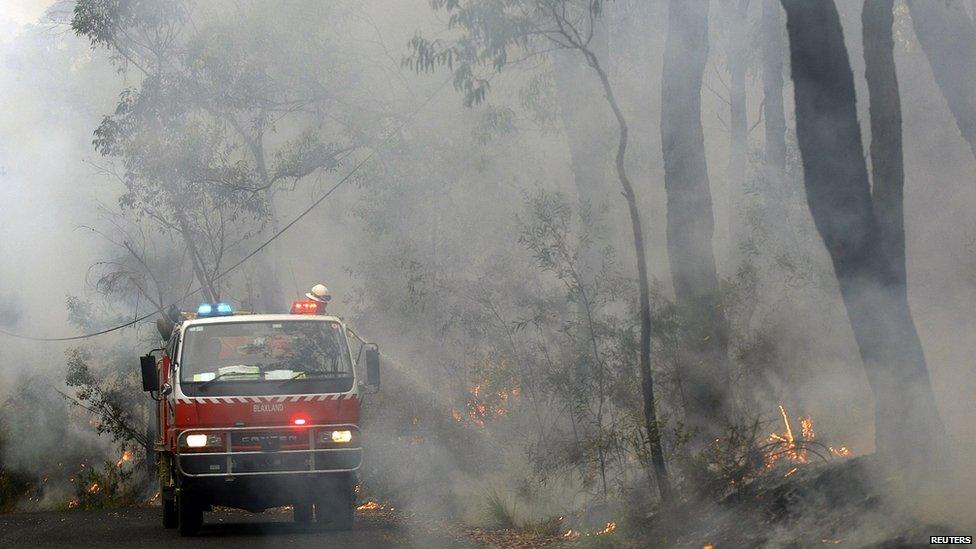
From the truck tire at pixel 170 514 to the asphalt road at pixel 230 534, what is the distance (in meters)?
0.18

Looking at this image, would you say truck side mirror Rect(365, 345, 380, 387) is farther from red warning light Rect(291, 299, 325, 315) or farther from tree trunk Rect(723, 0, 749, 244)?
tree trunk Rect(723, 0, 749, 244)

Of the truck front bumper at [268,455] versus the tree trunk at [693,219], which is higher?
the tree trunk at [693,219]

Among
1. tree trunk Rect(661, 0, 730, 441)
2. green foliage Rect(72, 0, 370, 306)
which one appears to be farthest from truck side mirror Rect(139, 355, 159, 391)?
green foliage Rect(72, 0, 370, 306)

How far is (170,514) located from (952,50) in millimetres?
10013

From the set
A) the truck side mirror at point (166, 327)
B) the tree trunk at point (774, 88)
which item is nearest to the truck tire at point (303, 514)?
the truck side mirror at point (166, 327)

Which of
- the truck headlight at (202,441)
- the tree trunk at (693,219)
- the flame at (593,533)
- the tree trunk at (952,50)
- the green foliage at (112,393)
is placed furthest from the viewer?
the green foliage at (112,393)

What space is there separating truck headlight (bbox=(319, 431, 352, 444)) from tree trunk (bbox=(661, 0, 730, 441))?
3.35 m

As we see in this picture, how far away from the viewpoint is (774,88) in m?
23.4

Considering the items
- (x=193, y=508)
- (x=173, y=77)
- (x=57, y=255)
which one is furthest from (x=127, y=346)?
(x=193, y=508)

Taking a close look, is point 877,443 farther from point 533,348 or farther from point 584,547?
point 533,348

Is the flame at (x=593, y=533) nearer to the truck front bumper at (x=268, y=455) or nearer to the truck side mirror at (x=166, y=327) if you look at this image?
the truck front bumper at (x=268, y=455)

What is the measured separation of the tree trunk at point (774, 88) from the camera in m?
22.4

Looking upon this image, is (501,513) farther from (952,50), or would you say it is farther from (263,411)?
(952,50)

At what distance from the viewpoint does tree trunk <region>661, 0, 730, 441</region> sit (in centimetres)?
1270
